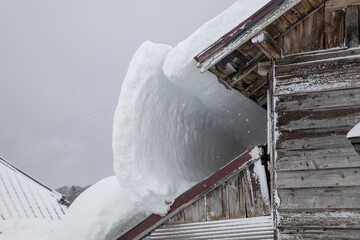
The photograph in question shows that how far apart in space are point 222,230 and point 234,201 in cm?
41

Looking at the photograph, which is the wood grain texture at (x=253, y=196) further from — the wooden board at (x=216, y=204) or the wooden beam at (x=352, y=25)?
the wooden beam at (x=352, y=25)

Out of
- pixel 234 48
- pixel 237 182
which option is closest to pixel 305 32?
pixel 234 48

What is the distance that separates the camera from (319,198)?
13.4ft

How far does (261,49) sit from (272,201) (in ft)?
5.80

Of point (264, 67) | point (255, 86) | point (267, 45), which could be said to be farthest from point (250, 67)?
point (255, 86)

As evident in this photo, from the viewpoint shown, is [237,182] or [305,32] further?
[237,182]

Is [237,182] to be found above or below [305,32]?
below

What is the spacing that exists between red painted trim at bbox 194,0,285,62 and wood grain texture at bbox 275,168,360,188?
1.58 meters

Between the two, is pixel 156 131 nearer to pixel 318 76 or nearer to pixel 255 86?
pixel 255 86

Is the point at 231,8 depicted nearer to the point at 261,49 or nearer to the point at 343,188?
the point at 261,49

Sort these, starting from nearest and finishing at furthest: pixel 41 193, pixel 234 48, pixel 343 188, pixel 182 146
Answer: pixel 343 188 → pixel 234 48 → pixel 182 146 → pixel 41 193

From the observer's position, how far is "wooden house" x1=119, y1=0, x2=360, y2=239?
4.04m

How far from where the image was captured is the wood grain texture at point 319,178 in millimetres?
3971

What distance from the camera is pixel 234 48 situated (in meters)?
4.41
